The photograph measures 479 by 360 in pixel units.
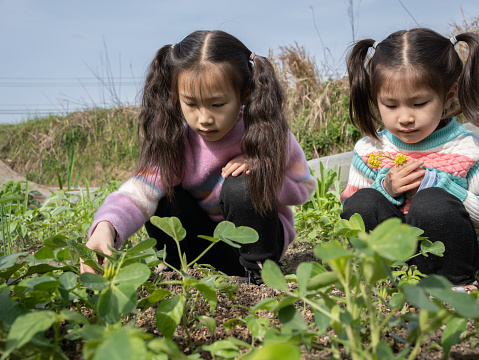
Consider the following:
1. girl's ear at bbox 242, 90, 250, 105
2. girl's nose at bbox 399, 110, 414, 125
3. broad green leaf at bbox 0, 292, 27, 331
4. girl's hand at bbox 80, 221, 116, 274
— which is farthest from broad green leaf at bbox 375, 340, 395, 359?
girl's ear at bbox 242, 90, 250, 105

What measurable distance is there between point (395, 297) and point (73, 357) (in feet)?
2.07

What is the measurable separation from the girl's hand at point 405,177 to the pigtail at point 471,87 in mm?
297

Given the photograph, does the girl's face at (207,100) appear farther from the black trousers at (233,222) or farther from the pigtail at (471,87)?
the pigtail at (471,87)

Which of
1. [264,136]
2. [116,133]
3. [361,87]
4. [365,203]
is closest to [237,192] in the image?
[264,136]

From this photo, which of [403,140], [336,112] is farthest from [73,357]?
[336,112]

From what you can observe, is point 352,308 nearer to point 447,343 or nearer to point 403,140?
point 447,343

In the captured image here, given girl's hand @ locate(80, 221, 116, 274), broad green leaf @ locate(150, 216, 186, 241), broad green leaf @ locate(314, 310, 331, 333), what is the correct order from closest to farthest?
broad green leaf @ locate(314, 310, 331, 333) → broad green leaf @ locate(150, 216, 186, 241) → girl's hand @ locate(80, 221, 116, 274)

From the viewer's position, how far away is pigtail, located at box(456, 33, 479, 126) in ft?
6.22

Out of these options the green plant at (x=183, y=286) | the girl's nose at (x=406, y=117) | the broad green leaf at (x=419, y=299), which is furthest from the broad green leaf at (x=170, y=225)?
the girl's nose at (x=406, y=117)

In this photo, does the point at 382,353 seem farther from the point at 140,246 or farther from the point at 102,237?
the point at 102,237

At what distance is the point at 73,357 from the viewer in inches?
33.0

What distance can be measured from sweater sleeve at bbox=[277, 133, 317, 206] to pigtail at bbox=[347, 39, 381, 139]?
13.2 inches

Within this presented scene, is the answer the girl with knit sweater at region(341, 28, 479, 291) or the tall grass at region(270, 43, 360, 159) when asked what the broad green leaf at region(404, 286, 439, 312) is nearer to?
the girl with knit sweater at region(341, 28, 479, 291)

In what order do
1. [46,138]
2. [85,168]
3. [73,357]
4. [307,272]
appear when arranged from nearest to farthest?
[307,272], [73,357], [85,168], [46,138]
